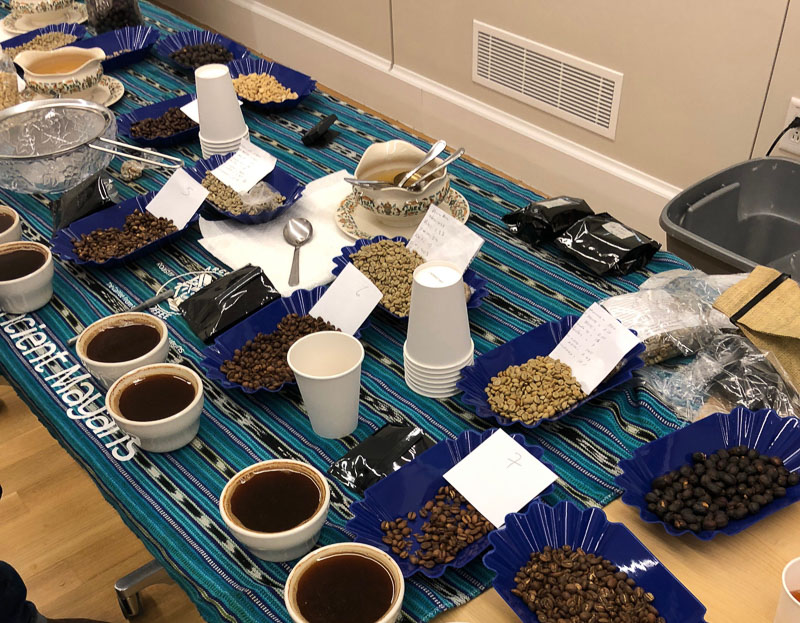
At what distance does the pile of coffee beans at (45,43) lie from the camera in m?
2.40

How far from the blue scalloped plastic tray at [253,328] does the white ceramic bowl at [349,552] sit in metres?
0.37

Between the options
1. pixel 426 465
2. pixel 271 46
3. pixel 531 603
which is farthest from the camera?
pixel 271 46

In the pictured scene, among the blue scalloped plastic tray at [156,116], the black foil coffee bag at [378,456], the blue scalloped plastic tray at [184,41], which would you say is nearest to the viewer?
the black foil coffee bag at [378,456]

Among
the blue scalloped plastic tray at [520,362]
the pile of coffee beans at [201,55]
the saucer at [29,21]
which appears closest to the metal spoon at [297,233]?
the blue scalloped plastic tray at [520,362]

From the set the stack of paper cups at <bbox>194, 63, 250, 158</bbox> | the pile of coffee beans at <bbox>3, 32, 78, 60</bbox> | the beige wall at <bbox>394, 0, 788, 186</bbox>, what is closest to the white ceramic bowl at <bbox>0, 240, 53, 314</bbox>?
the stack of paper cups at <bbox>194, 63, 250, 158</bbox>

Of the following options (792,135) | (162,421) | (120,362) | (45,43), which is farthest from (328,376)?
(45,43)

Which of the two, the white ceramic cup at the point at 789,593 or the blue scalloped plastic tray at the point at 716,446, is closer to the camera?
the white ceramic cup at the point at 789,593

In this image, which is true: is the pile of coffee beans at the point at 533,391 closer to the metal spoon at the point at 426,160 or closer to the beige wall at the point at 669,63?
the metal spoon at the point at 426,160

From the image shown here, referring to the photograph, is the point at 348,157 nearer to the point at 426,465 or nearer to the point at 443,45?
the point at 426,465

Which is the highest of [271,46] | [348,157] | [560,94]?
[348,157]

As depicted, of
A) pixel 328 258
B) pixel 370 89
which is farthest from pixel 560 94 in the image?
pixel 328 258

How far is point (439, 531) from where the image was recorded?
100 centimetres

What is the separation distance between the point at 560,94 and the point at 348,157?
1148mm

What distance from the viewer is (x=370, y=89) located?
3.53 metres
